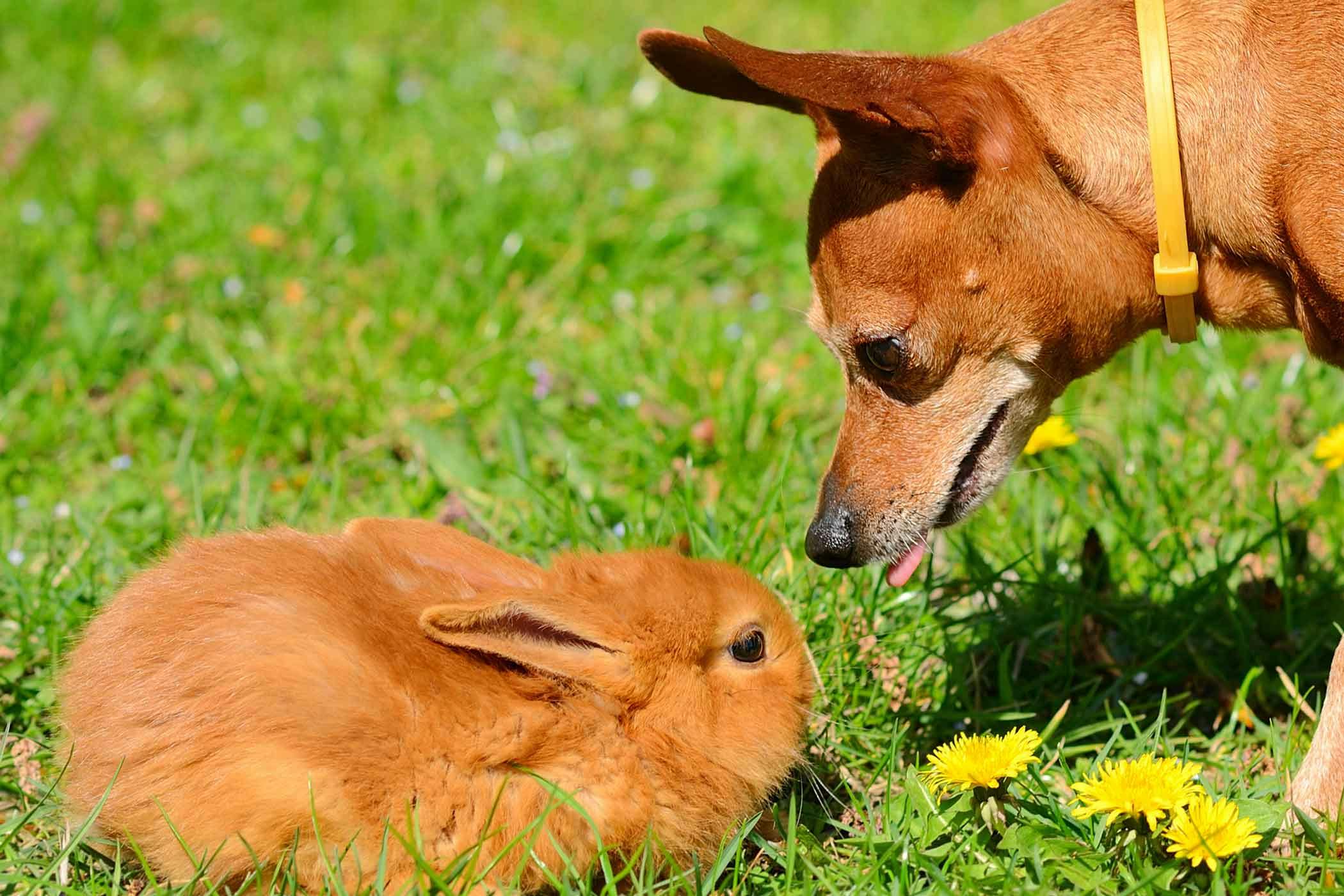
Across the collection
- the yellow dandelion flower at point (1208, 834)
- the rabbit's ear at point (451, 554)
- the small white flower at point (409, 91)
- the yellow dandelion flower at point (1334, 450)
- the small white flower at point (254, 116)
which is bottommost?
the small white flower at point (254, 116)

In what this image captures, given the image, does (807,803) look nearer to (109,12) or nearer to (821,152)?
(821,152)

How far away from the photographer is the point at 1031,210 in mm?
3438

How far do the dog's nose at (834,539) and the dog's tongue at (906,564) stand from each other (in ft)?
0.57

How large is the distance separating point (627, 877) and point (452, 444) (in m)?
1.89

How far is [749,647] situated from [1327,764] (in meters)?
1.29

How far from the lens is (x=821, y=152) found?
3859mm

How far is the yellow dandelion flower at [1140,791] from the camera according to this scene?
110 inches

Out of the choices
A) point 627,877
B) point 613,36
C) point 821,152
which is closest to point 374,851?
point 627,877

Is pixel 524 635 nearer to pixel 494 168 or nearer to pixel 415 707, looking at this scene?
pixel 415 707

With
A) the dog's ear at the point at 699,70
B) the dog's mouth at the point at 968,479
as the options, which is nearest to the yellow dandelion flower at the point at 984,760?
the dog's mouth at the point at 968,479

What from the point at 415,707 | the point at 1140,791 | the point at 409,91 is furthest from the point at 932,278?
the point at 409,91

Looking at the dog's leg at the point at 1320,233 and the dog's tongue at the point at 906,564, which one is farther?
the dog's tongue at the point at 906,564

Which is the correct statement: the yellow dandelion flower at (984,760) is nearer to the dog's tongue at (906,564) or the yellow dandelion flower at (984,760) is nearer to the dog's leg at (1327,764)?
the dog's leg at (1327,764)

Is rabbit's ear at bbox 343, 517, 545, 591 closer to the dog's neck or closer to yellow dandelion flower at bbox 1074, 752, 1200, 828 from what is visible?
yellow dandelion flower at bbox 1074, 752, 1200, 828
